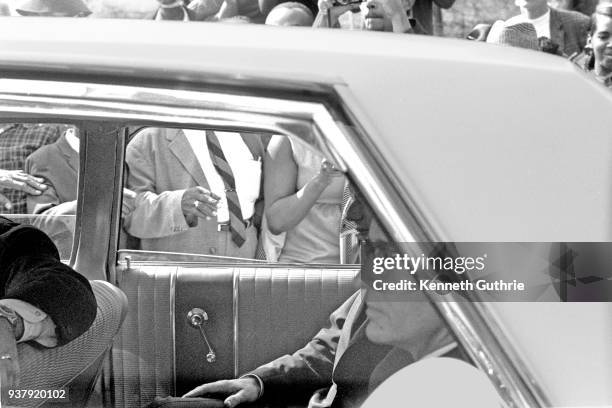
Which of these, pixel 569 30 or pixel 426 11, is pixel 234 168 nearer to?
pixel 426 11

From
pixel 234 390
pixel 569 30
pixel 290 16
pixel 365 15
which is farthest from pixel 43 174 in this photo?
pixel 569 30

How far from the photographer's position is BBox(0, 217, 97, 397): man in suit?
4.92 feet

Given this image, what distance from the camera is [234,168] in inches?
66.7

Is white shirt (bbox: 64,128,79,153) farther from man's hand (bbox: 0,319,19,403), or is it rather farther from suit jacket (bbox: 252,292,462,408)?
suit jacket (bbox: 252,292,462,408)

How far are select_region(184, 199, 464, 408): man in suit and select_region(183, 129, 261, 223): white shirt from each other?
28 centimetres

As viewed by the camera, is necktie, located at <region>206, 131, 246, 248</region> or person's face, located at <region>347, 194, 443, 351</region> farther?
necktie, located at <region>206, 131, 246, 248</region>

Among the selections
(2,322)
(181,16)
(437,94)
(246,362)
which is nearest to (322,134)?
(437,94)

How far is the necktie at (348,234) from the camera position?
138 cm

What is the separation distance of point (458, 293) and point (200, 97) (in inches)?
17.8

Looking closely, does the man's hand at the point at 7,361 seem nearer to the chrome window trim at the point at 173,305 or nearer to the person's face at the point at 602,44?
the chrome window trim at the point at 173,305

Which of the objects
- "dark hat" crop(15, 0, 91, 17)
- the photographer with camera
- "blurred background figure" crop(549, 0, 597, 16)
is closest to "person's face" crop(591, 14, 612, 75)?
"blurred background figure" crop(549, 0, 597, 16)

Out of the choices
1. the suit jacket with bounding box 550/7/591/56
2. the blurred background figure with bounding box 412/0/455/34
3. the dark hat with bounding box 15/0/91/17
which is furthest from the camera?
the suit jacket with bounding box 550/7/591/56

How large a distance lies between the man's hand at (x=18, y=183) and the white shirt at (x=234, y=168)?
328 mm

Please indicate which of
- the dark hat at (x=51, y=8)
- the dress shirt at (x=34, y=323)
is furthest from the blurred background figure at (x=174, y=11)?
the dress shirt at (x=34, y=323)
